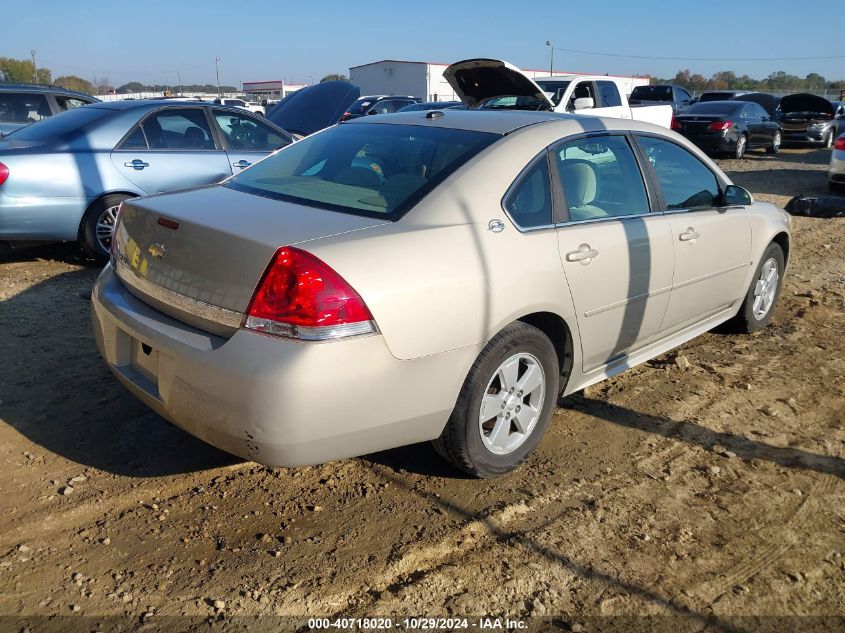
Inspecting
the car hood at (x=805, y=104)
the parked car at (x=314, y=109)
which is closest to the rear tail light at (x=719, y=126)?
the car hood at (x=805, y=104)

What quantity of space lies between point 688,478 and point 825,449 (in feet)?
2.93

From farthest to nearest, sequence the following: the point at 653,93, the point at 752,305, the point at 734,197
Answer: the point at 653,93
the point at 752,305
the point at 734,197

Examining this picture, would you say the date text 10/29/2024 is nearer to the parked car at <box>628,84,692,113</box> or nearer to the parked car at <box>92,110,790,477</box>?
the parked car at <box>92,110,790,477</box>

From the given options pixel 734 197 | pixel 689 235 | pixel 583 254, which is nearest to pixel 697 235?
pixel 689 235

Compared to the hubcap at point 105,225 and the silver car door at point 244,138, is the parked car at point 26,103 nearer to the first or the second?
the silver car door at point 244,138

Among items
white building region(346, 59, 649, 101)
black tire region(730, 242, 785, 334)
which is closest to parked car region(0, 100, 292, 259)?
black tire region(730, 242, 785, 334)

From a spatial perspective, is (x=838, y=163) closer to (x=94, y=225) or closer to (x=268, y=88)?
(x=94, y=225)

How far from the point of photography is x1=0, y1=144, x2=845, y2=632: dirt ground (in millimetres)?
2596

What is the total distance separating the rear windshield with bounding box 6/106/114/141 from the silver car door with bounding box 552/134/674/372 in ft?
15.8

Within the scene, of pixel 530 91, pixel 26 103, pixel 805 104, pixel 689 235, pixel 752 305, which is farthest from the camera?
pixel 805 104

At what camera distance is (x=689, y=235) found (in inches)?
169

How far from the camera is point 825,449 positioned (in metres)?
3.83

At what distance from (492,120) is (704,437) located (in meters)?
1.98

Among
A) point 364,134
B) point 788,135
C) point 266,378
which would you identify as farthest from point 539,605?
point 788,135
